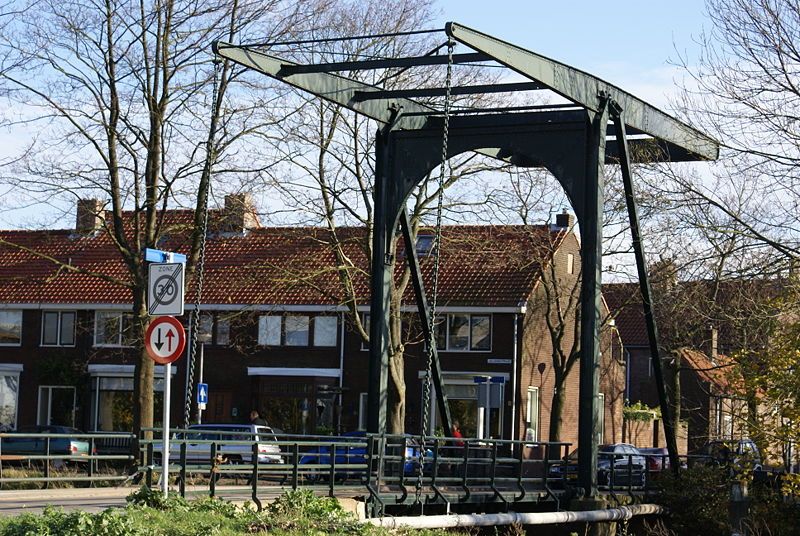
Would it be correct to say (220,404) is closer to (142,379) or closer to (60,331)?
(60,331)

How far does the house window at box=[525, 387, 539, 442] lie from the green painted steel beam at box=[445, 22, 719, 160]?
24.6 metres

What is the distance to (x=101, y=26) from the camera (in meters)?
28.8

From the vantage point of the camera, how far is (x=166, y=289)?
52.6 ft

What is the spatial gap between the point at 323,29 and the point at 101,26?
5104 mm

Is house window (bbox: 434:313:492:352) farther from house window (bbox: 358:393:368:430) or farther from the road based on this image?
the road

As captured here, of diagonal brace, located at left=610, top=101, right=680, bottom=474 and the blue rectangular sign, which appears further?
diagonal brace, located at left=610, top=101, right=680, bottom=474

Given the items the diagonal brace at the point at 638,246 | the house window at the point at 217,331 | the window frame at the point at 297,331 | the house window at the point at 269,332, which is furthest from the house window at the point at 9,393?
the diagonal brace at the point at 638,246

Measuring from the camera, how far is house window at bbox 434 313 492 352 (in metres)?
46.2

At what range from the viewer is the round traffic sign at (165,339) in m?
15.7

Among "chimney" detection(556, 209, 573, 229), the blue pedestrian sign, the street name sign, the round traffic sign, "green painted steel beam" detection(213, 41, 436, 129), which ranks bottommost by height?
the blue pedestrian sign

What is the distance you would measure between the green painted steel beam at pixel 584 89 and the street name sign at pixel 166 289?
490 cm

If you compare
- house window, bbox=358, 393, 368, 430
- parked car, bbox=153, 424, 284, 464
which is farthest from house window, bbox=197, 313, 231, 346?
parked car, bbox=153, 424, 284, 464

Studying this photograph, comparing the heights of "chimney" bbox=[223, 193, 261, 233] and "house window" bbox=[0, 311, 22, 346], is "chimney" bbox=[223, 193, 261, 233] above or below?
above

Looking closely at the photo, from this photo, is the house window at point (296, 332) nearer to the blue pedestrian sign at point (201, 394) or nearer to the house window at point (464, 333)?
the house window at point (464, 333)
